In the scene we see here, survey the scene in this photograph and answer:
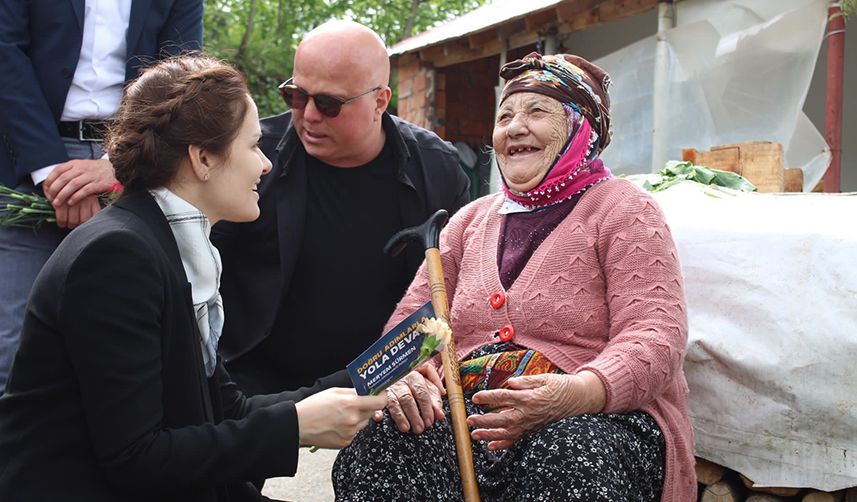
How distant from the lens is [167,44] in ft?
9.00

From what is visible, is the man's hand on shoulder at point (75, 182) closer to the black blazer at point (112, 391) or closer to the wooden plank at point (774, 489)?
the black blazer at point (112, 391)

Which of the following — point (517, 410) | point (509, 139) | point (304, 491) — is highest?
point (509, 139)

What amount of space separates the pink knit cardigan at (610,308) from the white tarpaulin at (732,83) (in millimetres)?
3285

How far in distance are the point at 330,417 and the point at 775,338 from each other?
1.61 m

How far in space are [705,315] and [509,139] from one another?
1.02 m

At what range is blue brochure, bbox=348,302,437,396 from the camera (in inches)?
61.4

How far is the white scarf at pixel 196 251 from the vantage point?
1.70 m

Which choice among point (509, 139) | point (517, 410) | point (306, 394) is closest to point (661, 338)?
point (517, 410)

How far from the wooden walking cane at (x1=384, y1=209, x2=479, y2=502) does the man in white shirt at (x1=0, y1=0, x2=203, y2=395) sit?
1049 millimetres

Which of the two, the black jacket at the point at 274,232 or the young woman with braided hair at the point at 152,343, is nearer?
the young woman with braided hair at the point at 152,343

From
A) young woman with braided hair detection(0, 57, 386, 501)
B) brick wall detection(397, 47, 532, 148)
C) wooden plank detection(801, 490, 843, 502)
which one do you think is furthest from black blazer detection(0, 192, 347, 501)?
brick wall detection(397, 47, 532, 148)

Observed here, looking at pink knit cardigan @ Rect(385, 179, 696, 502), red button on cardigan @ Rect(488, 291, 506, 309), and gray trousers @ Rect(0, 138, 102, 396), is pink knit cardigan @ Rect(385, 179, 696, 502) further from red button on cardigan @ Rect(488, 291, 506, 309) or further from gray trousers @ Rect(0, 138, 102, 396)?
gray trousers @ Rect(0, 138, 102, 396)

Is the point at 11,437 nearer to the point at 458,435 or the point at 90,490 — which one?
the point at 90,490

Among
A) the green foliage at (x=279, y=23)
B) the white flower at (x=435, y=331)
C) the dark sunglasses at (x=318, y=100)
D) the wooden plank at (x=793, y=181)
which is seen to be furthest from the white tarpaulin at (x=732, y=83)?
the green foliage at (x=279, y=23)
